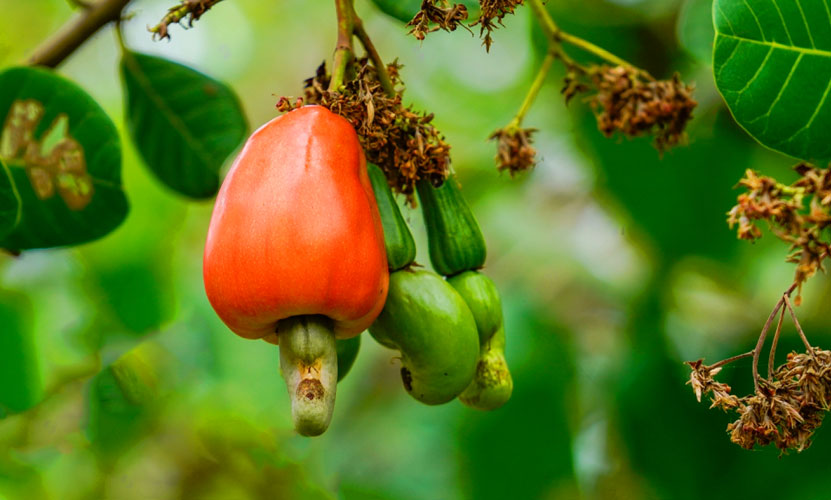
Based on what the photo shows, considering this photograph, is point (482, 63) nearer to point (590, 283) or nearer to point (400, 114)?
point (590, 283)

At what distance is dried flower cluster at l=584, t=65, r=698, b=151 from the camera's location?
→ 1.58 metres

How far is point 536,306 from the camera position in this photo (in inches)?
97.3

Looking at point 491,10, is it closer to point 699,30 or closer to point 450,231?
point 450,231

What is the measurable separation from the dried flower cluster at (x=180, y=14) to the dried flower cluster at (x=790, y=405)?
0.89 metres

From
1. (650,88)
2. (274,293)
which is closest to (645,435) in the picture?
(650,88)

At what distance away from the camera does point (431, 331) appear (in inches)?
44.9

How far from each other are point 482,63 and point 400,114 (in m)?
1.78

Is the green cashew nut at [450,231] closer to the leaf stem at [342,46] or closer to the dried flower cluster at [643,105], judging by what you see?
the leaf stem at [342,46]

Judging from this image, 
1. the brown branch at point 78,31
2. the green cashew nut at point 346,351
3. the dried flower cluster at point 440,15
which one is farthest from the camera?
the brown branch at point 78,31

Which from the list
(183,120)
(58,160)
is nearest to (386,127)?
(58,160)

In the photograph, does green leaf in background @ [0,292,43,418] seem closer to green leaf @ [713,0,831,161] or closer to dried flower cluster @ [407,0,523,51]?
dried flower cluster @ [407,0,523,51]

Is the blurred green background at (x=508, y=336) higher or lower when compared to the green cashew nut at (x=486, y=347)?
lower

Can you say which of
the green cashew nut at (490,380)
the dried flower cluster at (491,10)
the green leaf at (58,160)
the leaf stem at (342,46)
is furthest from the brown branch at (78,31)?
the green cashew nut at (490,380)

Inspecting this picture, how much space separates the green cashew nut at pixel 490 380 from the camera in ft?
4.11
